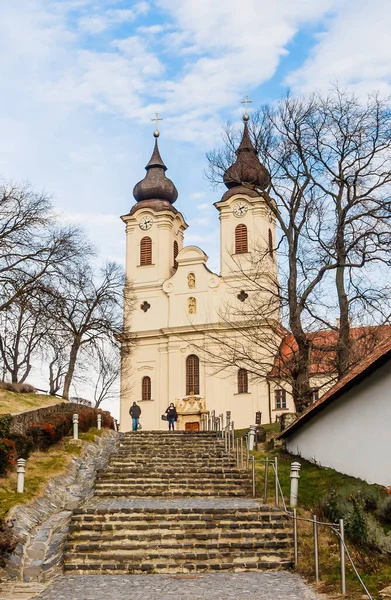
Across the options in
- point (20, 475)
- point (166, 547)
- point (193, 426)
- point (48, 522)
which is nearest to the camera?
point (166, 547)

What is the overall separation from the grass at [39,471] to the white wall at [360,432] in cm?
661

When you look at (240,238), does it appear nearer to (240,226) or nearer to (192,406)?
(240,226)

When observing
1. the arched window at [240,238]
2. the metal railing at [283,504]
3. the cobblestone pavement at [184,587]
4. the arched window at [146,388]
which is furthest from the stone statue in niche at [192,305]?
the cobblestone pavement at [184,587]

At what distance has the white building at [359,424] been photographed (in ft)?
43.9

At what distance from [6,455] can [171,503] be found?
162 inches

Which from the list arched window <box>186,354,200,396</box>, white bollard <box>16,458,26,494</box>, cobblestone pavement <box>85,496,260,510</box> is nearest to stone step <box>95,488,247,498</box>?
cobblestone pavement <box>85,496,260,510</box>

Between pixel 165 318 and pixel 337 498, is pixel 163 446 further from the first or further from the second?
pixel 165 318

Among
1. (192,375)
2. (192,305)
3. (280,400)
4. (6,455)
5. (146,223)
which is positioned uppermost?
(146,223)

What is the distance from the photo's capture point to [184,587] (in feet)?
33.0

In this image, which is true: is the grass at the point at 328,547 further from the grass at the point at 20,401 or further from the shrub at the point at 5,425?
the grass at the point at 20,401

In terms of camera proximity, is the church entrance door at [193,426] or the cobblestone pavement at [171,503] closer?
the cobblestone pavement at [171,503]

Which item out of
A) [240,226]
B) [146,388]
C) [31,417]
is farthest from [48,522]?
[240,226]

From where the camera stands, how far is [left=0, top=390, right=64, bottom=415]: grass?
976 inches

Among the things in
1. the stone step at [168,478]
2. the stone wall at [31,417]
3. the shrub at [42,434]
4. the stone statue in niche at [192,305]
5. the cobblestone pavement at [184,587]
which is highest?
the stone statue in niche at [192,305]
